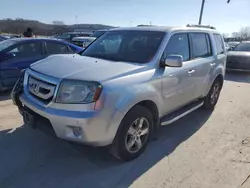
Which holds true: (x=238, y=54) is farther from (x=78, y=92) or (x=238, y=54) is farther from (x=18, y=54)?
(x=78, y=92)

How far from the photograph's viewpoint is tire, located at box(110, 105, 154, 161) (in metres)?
3.35

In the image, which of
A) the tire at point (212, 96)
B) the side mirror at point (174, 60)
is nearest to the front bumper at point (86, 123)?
the side mirror at point (174, 60)

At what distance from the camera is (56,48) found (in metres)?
7.66

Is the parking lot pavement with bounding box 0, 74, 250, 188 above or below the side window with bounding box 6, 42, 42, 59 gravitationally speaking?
below

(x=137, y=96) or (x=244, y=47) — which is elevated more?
(x=137, y=96)

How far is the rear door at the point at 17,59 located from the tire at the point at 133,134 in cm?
429

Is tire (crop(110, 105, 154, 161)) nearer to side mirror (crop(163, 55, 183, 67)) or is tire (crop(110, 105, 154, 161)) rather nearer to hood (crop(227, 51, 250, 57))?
side mirror (crop(163, 55, 183, 67))

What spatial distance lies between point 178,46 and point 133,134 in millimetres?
1742

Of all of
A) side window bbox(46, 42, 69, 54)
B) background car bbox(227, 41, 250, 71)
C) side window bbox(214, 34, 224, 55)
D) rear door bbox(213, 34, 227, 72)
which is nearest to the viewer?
rear door bbox(213, 34, 227, 72)

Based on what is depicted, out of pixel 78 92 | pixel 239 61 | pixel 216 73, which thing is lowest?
pixel 239 61

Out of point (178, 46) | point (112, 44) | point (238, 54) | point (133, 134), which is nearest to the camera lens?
point (133, 134)

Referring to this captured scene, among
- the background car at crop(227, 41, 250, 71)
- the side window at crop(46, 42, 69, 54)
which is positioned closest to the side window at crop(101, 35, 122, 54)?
the side window at crop(46, 42, 69, 54)

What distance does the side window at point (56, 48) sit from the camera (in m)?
7.48

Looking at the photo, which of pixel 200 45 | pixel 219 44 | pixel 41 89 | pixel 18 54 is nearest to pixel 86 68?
pixel 41 89
